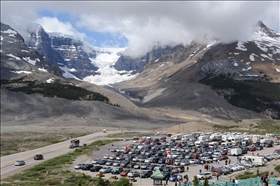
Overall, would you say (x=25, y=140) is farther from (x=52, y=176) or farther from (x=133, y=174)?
(x=133, y=174)

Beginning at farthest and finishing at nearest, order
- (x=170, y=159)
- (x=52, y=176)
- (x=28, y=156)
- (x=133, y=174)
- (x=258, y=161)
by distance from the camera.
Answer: (x=28, y=156) < (x=170, y=159) < (x=52, y=176) < (x=258, y=161) < (x=133, y=174)

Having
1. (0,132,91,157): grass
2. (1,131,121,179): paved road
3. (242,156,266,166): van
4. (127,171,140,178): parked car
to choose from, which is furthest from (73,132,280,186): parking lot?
(0,132,91,157): grass

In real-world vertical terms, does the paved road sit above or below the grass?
below

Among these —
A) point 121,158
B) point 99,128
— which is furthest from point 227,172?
point 99,128

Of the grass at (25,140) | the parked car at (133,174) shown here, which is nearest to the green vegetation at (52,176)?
the parked car at (133,174)

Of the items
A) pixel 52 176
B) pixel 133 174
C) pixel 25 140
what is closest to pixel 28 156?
pixel 52 176

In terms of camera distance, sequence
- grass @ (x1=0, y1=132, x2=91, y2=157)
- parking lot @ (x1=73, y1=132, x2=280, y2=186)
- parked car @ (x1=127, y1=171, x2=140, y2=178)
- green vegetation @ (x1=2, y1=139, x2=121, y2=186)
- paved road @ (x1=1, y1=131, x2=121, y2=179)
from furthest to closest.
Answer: grass @ (x1=0, y1=132, x2=91, y2=157)
paved road @ (x1=1, y1=131, x2=121, y2=179)
parking lot @ (x1=73, y1=132, x2=280, y2=186)
parked car @ (x1=127, y1=171, x2=140, y2=178)
green vegetation @ (x1=2, y1=139, x2=121, y2=186)

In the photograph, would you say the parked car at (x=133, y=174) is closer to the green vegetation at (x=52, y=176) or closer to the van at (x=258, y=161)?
the green vegetation at (x=52, y=176)

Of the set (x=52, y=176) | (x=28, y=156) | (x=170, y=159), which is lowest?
(x=52, y=176)

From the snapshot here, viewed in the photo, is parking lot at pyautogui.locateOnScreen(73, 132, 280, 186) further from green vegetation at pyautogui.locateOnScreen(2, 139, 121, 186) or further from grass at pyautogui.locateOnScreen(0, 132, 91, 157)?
grass at pyautogui.locateOnScreen(0, 132, 91, 157)
